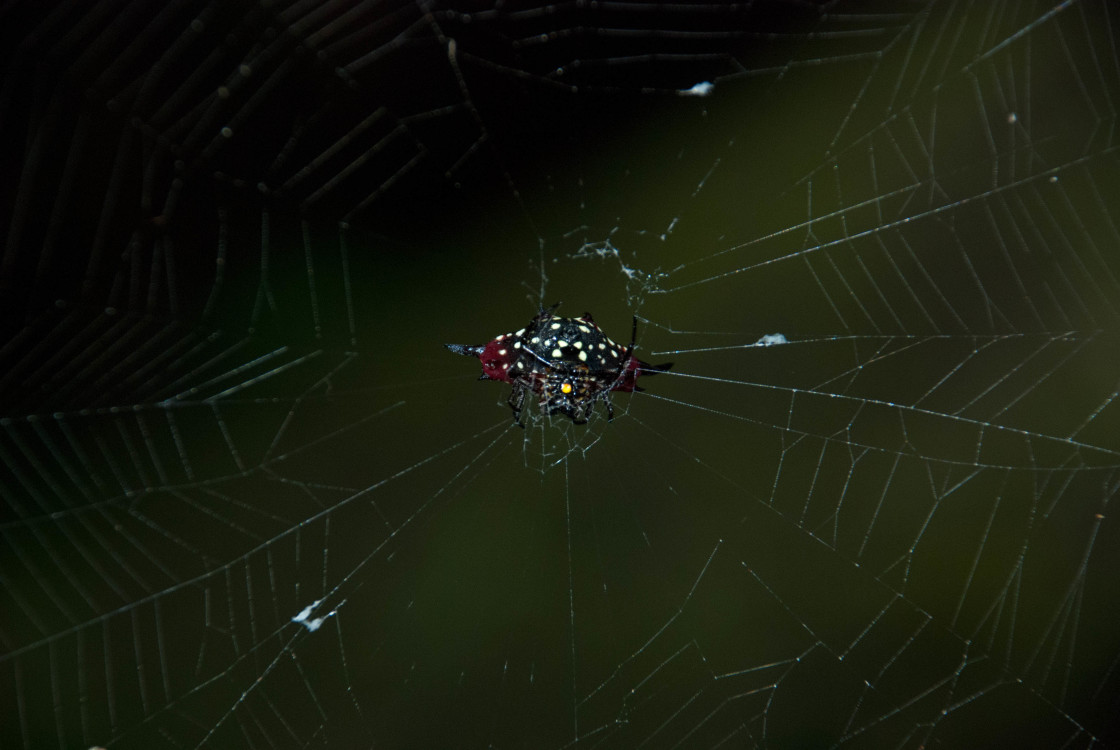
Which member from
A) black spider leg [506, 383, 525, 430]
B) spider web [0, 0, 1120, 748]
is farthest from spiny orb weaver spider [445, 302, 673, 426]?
spider web [0, 0, 1120, 748]

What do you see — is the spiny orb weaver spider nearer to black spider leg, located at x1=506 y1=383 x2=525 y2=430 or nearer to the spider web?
black spider leg, located at x1=506 y1=383 x2=525 y2=430

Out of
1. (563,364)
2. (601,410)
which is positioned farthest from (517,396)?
(601,410)

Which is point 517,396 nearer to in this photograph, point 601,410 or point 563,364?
point 563,364

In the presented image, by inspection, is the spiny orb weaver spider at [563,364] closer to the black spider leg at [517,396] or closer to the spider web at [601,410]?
the black spider leg at [517,396]

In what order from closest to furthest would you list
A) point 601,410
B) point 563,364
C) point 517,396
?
point 563,364
point 517,396
point 601,410

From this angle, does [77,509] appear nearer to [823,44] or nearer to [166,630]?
[166,630]

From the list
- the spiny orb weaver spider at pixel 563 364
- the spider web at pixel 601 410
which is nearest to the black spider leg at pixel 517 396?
the spiny orb weaver spider at pixel 563 364

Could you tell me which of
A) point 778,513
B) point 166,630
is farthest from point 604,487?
point 166,630
